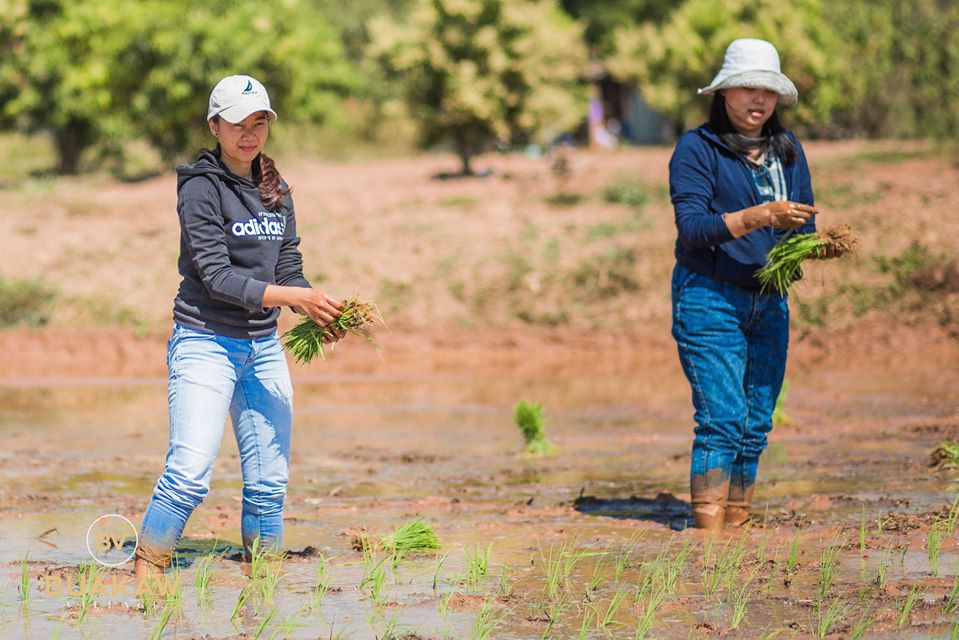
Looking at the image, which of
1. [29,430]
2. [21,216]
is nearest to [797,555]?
[29,430]

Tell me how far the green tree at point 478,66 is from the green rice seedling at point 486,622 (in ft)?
50.2

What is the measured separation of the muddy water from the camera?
17.3ft

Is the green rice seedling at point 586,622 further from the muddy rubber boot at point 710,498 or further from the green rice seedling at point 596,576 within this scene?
the muddy rubber boot at point 710,498

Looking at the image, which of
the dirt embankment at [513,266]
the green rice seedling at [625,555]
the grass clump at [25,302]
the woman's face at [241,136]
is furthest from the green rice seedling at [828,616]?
the grass clump at [25,302]

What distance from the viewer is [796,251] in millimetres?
6410

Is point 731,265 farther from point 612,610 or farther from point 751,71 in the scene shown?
point 612,610

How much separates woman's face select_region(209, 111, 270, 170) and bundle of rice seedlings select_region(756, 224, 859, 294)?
2.31m

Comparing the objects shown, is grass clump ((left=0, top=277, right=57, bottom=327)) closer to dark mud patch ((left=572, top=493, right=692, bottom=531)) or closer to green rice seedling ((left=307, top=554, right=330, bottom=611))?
dark mud patch ((left=572, top=493, right=692, bottom=531))

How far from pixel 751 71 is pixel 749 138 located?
0.32m

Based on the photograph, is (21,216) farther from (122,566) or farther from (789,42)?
(122,566)

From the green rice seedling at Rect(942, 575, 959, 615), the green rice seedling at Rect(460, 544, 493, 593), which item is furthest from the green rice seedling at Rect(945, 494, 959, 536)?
the green rice seedling at Rect(460, 544, 493, 593)

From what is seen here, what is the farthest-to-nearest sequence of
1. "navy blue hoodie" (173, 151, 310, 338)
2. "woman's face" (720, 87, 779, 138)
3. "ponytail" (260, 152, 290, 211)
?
"woman's face" (720, 87, 779, 138)
"ponytail" (260, 152, 290, 211)
"navy blue hoodie" (173, 151, 310, 338)

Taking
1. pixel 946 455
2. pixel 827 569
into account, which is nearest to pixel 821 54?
pixel 946 455

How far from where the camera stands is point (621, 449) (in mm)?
9586
